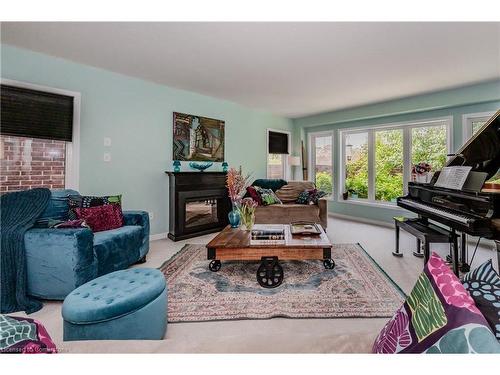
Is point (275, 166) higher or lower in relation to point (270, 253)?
higher

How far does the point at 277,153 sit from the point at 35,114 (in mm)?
4682

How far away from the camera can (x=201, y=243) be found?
3.87m

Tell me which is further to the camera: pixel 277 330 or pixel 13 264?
pixel 13 264

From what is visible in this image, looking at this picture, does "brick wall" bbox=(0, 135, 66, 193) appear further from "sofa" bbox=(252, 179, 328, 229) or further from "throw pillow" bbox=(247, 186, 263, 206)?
"sofa" bbox=(252, 179, 328, 229)

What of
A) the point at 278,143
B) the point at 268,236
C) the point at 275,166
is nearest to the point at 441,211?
the point at 268,236

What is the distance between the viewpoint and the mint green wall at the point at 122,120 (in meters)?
3.06

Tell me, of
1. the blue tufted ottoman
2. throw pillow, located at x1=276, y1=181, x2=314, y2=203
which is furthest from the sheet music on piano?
the blue tufted ottoman

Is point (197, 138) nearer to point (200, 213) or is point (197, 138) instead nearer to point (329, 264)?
point (200, 213)

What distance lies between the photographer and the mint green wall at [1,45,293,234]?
10.0ft

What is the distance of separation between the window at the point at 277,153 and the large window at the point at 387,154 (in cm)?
140

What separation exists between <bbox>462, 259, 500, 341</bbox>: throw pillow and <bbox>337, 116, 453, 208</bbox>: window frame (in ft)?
15.1

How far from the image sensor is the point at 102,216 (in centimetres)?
279
